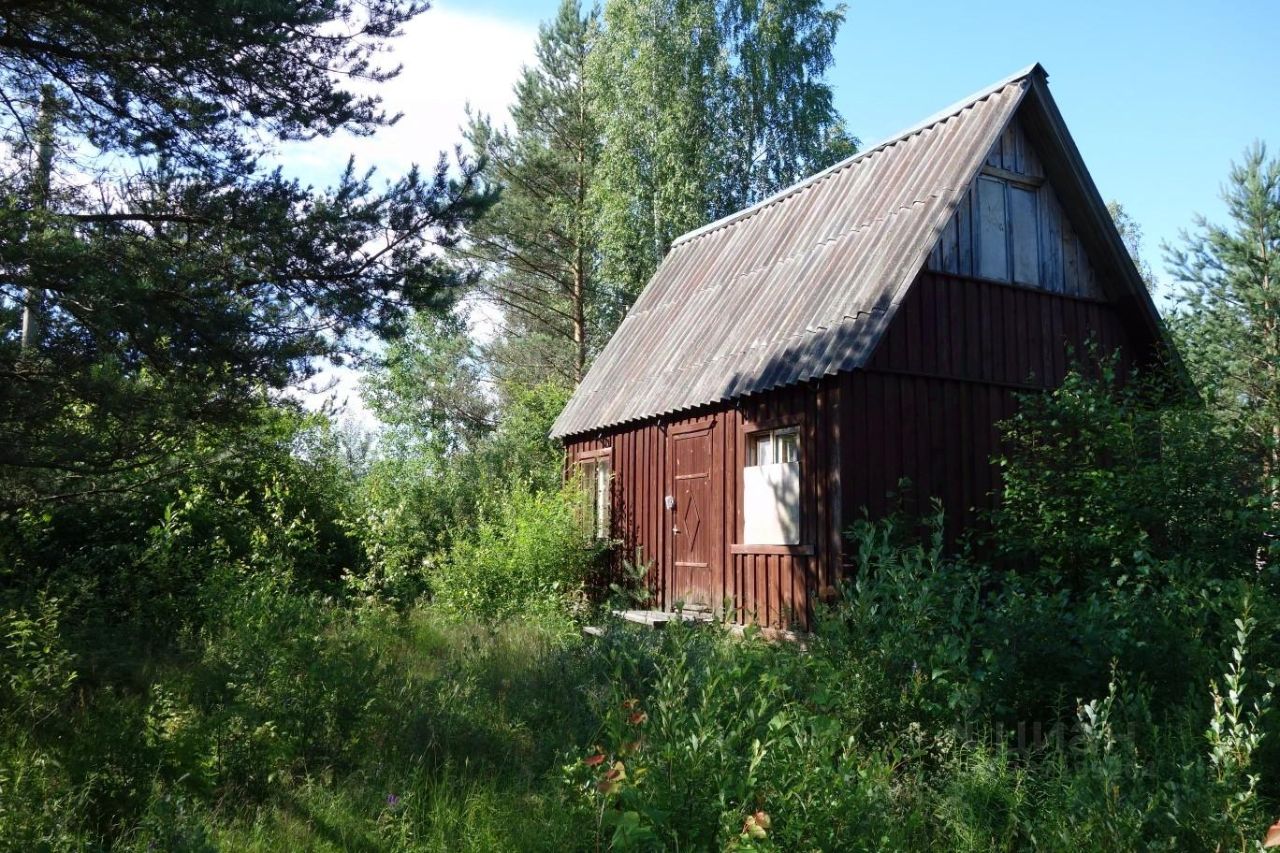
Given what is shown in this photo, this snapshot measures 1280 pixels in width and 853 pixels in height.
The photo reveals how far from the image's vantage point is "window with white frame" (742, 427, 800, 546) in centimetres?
1066

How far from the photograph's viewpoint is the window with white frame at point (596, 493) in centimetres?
1448

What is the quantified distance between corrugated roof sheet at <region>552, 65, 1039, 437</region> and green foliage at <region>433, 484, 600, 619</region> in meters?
1.66

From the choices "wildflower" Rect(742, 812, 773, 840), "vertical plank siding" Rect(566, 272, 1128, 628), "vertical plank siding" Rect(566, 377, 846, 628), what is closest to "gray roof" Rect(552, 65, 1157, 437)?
"vertical plank siding" Rect(566, 377, 846, 628)

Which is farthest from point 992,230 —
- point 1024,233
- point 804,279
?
point 804,279

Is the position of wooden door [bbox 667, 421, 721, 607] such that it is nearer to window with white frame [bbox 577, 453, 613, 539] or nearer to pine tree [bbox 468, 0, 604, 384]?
window with white frame [bbox 577, 453, 613, 539]

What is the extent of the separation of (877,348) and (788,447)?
57.2 inches

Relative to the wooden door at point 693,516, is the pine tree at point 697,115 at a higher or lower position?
higher

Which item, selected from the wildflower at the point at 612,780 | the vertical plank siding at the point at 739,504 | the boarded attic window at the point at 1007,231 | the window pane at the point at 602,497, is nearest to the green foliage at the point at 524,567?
the window pane at the point at 602,497

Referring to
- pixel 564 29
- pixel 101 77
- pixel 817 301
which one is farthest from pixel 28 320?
pixel 564 29

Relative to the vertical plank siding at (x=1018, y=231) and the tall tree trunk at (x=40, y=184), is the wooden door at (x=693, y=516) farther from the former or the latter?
the tall tree trunk at (x=40, y=184)

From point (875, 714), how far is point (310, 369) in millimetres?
4872

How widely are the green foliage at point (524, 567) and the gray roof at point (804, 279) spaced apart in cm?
169

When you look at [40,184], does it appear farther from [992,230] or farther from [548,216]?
[548,216]

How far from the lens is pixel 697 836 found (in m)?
4.08
